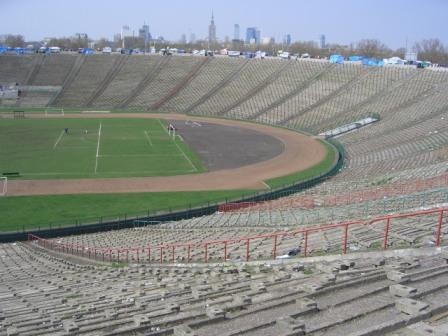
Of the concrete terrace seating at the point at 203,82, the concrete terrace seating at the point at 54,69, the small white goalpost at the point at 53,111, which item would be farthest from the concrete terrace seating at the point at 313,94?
the concrete terrace seating at the point at 54,69

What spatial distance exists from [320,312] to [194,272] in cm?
923

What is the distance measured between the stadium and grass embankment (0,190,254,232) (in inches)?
22.7

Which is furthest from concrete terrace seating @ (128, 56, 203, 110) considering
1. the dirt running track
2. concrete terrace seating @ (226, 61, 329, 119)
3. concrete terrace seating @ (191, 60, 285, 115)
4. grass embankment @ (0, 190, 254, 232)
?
grass embankment @ (0, 190, 254, 232)

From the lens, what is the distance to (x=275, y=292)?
11734 millimetres

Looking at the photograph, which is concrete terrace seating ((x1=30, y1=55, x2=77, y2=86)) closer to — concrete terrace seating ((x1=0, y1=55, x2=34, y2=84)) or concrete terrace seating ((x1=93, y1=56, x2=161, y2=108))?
concrete terrace seating ((x1=0, y1=55, x2=34, y2=84))

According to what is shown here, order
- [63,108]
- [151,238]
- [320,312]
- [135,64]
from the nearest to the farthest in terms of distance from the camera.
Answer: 1. [320,312]
2. [151,238]
3. [63,108]
4. [135,64]

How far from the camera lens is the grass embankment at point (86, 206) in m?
35.7

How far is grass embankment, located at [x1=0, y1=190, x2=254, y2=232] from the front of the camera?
35.7 meters

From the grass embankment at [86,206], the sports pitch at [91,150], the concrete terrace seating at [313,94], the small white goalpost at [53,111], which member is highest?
the concrete terrace seating at [313,94]

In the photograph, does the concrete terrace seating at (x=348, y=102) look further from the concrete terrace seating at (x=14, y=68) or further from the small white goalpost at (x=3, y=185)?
the concrete terrace seating at (x=14, y=68)

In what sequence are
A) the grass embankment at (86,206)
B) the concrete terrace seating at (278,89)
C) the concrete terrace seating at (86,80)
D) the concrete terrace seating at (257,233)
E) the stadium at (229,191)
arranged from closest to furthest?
1. the stadium at (229,191)
2. the concrete terrace seating at (257,233)
3. the grass embankment at (86,206)
4. the concrete terrace seating at (278,89)
5. the concrete terrace seating at (86,80)

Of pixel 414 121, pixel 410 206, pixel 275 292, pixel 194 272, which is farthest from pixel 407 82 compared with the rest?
pixel 275 292

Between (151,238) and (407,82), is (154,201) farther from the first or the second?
(407,82)

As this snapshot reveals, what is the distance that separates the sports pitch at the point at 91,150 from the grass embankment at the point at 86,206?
726cm
